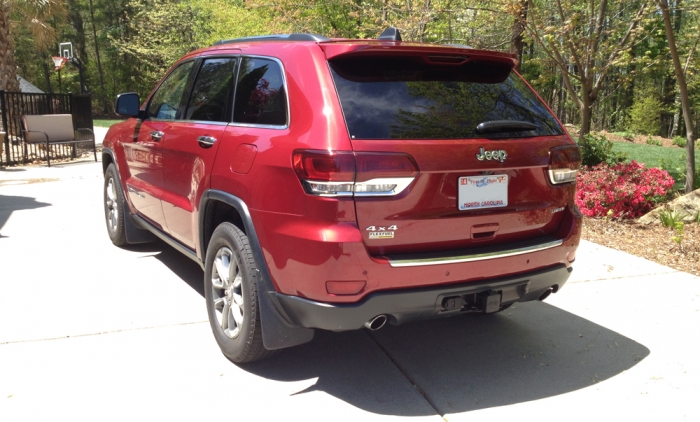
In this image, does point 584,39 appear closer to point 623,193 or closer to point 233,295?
point 623,193

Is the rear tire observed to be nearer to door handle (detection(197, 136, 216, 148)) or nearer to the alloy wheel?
door handle (detection(197, 136, 216, 148))

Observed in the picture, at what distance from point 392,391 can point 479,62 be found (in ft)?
6.18

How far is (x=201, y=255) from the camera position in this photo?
405cm

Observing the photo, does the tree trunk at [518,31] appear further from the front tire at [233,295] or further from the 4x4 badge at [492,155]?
the front tire at [233,295]

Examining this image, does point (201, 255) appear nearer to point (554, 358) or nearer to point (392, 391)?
point (392, 391)

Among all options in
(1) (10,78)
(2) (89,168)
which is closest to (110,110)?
(1) (10,78)

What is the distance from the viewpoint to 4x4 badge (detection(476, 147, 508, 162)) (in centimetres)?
319

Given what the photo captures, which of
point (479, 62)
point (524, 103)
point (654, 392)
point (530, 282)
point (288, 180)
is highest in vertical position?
point (479, 62)

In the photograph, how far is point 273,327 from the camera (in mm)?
3240

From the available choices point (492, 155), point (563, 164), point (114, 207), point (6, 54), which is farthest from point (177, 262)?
point (6, 54)

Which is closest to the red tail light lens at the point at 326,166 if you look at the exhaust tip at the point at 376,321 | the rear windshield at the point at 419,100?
the rear windshield at the point at 419,100

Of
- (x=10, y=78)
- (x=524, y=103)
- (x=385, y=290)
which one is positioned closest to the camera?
(x=385, y=290)

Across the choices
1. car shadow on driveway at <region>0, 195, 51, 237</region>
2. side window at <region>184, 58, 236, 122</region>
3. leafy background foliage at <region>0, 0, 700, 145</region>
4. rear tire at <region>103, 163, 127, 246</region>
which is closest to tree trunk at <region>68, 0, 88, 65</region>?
leafy background foliage at <region>0, 0, 700, 145</region>

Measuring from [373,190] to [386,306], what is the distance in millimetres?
562
